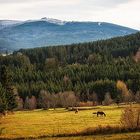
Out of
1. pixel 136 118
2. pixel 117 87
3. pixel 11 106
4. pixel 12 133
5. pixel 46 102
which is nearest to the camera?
pixel 136 118

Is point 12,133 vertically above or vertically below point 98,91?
above

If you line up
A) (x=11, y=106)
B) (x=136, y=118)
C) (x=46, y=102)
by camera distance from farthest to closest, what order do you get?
(x=46, y=102)
(x=11, y=106)
(x=136, y=118)

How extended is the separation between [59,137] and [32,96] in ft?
443

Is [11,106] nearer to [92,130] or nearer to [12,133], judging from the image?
[12,133]

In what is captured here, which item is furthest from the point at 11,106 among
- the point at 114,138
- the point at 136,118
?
the point at 114,138

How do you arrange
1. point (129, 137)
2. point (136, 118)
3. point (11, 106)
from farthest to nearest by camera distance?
point (11, 106), point (136, 118), point (129, 137)

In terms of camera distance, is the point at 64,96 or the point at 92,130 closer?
the point at 92,130

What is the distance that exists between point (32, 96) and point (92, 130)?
133496mm

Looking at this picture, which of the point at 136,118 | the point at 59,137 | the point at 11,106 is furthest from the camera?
the point at 11,106

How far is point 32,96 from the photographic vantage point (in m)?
198

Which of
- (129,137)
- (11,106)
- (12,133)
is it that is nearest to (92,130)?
(129,137)

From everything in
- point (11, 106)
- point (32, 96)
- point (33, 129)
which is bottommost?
point (32, 96)

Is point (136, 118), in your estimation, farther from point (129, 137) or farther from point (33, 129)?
point (33, 129)

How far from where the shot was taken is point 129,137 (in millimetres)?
57031
